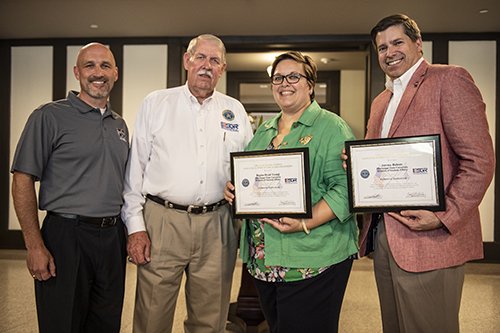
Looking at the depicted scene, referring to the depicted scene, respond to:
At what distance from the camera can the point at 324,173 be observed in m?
1.54

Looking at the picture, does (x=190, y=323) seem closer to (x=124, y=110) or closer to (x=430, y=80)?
(x=430, y=80)

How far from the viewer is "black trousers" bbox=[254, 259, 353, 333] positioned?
1503 millimetres

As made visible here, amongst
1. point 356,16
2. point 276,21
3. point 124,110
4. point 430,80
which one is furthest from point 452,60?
point 124,110

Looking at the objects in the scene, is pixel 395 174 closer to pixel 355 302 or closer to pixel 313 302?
pixel 313 302

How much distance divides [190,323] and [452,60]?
15.5ft

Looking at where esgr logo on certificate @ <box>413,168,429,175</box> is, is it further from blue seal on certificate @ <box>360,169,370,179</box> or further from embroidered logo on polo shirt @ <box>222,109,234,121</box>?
embroidered logo on polo shirt @ <box>222,109,234,121</box>

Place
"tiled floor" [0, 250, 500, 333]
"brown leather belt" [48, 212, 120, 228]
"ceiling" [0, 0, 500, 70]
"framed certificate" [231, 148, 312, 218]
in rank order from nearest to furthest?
1. "framed certificate" [231, 148, 312, 218]
2. "brown leather belt" [48, 212, 120, 228]
3. "tiled floor" [0, 250, 500, 333]
4. "ceiling" [0, 0, 500, 70]

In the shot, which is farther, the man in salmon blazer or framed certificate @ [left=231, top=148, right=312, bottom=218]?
framed certificate @ [left=231, top=148, right=312, bottom=218]

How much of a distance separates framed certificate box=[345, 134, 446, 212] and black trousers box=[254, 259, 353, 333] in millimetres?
358

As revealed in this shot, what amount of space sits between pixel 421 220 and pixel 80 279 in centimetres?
160

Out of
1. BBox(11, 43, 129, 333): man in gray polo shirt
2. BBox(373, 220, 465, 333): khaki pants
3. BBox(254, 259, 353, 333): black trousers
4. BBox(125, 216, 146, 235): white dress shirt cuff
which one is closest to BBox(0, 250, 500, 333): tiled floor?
BBox(11, 43, 129, 333): man in gray polo shirt

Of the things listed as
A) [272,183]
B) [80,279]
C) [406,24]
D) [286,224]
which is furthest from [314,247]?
[80,279]

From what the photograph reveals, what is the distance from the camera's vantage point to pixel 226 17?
14.3 ft

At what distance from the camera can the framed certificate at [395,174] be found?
126cm
